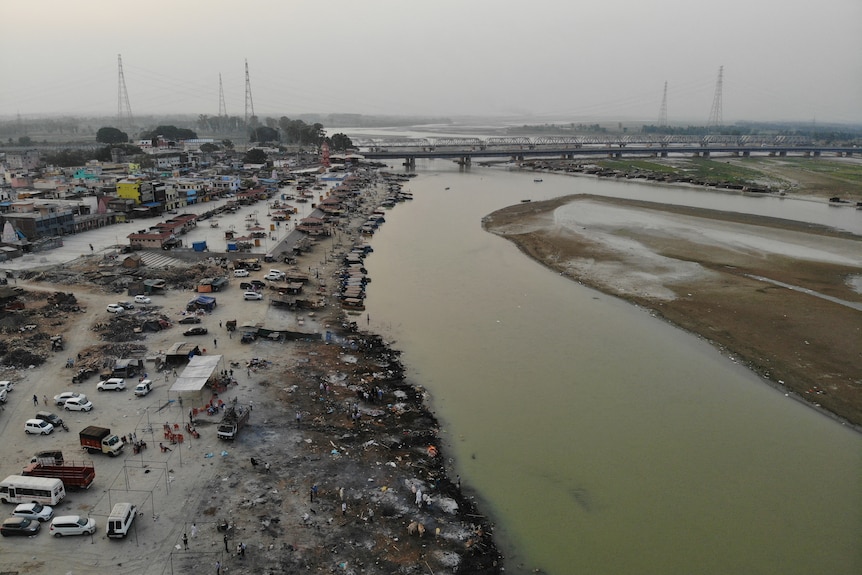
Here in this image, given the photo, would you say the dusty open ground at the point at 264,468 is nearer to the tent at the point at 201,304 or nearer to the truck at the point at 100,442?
the truck at the point at 100,442

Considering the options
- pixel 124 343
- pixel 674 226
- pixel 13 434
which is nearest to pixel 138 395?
pixel 13 434

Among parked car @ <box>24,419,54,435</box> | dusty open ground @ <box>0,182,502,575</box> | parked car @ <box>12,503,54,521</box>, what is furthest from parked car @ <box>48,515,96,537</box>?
parked car @ <box>24,419,54,435</box>

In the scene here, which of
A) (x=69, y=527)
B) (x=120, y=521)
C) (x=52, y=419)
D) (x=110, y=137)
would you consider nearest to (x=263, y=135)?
(x=110, y=137)

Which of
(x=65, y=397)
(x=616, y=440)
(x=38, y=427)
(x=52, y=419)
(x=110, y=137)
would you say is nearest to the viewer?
(x=38, y=427)

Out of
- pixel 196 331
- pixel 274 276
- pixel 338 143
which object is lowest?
pixel 196 331

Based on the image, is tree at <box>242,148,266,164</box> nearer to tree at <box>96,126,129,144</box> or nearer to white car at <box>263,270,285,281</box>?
tree at <box>96,126,129,144</box>

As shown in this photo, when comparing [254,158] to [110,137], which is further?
[110,137]

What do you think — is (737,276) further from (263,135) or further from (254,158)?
(263,135)
